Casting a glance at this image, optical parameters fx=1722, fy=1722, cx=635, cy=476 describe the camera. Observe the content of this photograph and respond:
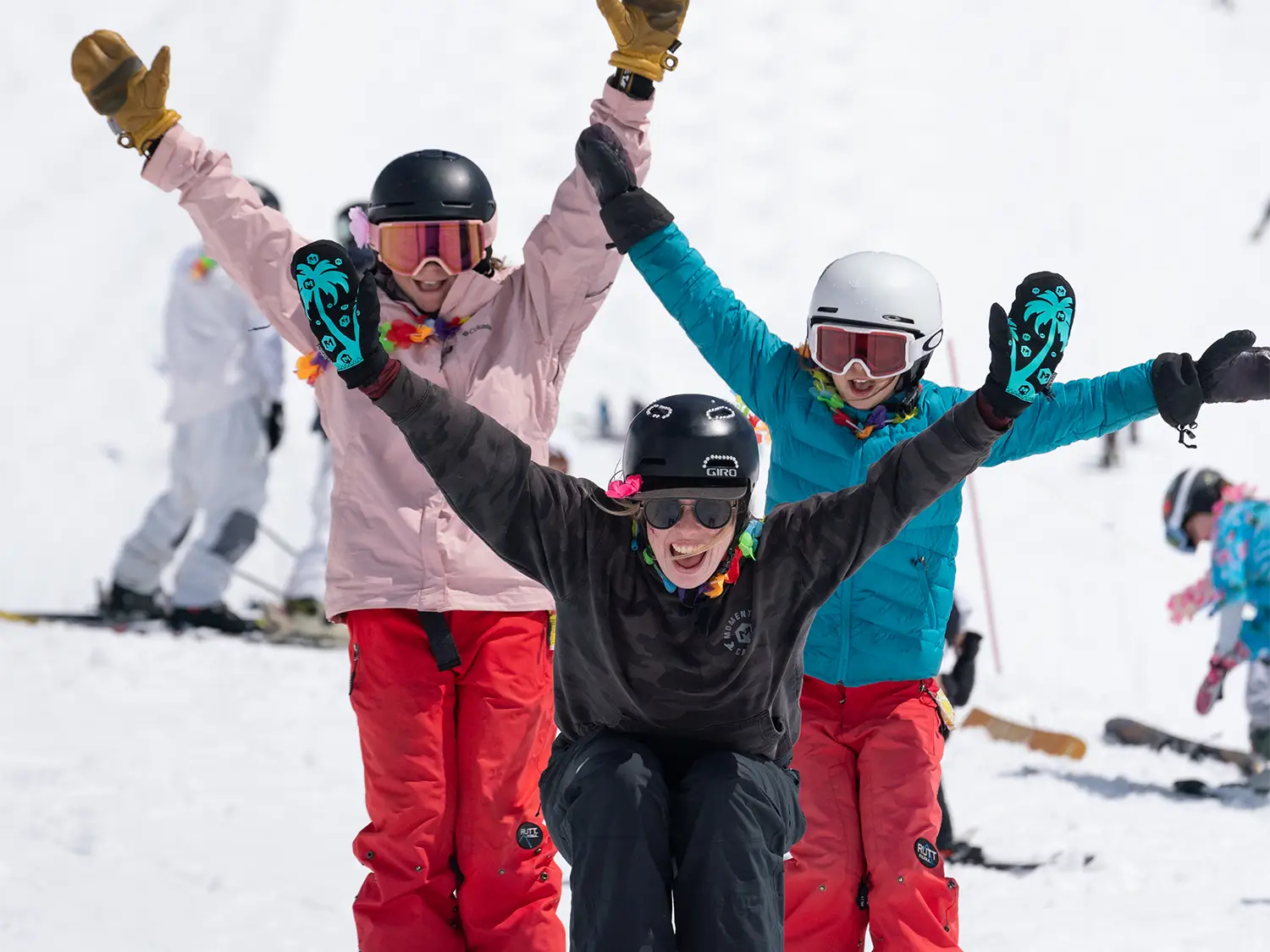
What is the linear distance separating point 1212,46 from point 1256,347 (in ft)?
81.7

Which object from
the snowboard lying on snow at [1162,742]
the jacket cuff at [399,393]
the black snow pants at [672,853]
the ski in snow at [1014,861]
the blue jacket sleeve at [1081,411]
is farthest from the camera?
the snowboard lying on snow at [1162,742]

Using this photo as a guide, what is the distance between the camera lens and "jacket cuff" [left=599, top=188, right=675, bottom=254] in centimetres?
446

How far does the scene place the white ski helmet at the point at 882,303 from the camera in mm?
4496

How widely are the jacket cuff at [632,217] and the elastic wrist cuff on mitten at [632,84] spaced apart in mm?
254

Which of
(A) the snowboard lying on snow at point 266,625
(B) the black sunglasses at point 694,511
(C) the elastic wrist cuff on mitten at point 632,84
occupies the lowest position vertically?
(A) the snowboard lying on snow at point 266,625

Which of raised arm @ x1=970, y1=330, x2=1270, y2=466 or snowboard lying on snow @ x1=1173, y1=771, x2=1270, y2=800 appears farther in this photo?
snowboard lying on snow @ x1=1173, y1=771, x2=1270, y2=800

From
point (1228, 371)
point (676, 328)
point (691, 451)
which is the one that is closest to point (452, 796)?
point (691, 451)

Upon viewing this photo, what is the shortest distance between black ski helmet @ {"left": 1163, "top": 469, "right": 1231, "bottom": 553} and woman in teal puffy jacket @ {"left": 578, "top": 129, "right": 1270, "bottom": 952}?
489 centimetres

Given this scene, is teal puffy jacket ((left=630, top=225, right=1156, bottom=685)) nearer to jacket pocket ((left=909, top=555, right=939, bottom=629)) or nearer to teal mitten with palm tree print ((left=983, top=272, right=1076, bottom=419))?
jacket pocket ((left=909, top=555, right=939, bottom=629))

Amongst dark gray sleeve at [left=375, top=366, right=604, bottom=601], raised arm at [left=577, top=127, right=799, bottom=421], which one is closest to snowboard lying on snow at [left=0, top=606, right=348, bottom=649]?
raised arm at [left=577, top=127, right=799, bottom=421]

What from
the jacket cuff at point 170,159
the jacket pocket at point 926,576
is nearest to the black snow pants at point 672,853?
the jacket pocket at point 926,576

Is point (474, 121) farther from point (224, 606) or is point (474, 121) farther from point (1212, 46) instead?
point (224, 606)

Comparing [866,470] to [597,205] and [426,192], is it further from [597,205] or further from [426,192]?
[426,192]

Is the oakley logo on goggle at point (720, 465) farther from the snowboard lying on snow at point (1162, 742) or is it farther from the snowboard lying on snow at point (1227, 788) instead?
the snowboard lying on snow at point (1162, 742)
